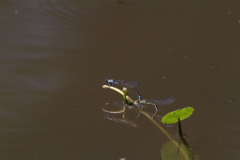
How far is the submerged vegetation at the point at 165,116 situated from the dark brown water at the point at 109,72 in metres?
0.02

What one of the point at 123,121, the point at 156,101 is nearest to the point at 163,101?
the point at 156,101

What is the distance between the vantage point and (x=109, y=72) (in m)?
1.93

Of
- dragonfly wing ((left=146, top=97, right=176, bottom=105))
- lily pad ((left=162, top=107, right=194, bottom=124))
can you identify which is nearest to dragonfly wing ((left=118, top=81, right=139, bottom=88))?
dragonfly wing ((left=146, top=97, right=176, bottom=105))

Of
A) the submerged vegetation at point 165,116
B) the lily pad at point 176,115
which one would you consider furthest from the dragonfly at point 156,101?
the lily pad at point 176,115

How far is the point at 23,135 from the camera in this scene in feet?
5.38

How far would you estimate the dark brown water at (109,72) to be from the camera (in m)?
1.62

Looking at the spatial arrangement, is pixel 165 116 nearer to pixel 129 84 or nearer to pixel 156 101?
pixel 156 101

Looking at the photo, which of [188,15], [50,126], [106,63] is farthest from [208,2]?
[50,126]

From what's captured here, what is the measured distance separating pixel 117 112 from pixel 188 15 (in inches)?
32.5

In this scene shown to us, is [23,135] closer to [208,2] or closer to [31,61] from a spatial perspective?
[31,61]

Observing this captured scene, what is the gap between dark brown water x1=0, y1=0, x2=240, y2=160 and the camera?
5.32 ft

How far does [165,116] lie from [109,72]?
0.48 metres

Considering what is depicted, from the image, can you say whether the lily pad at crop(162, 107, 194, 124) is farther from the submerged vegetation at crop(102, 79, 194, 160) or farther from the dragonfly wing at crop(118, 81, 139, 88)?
the dragonfly wing at crop(118, 81, 139, 88)

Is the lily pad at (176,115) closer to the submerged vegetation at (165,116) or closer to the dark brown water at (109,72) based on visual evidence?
the submerged vegetation at (165,116)
